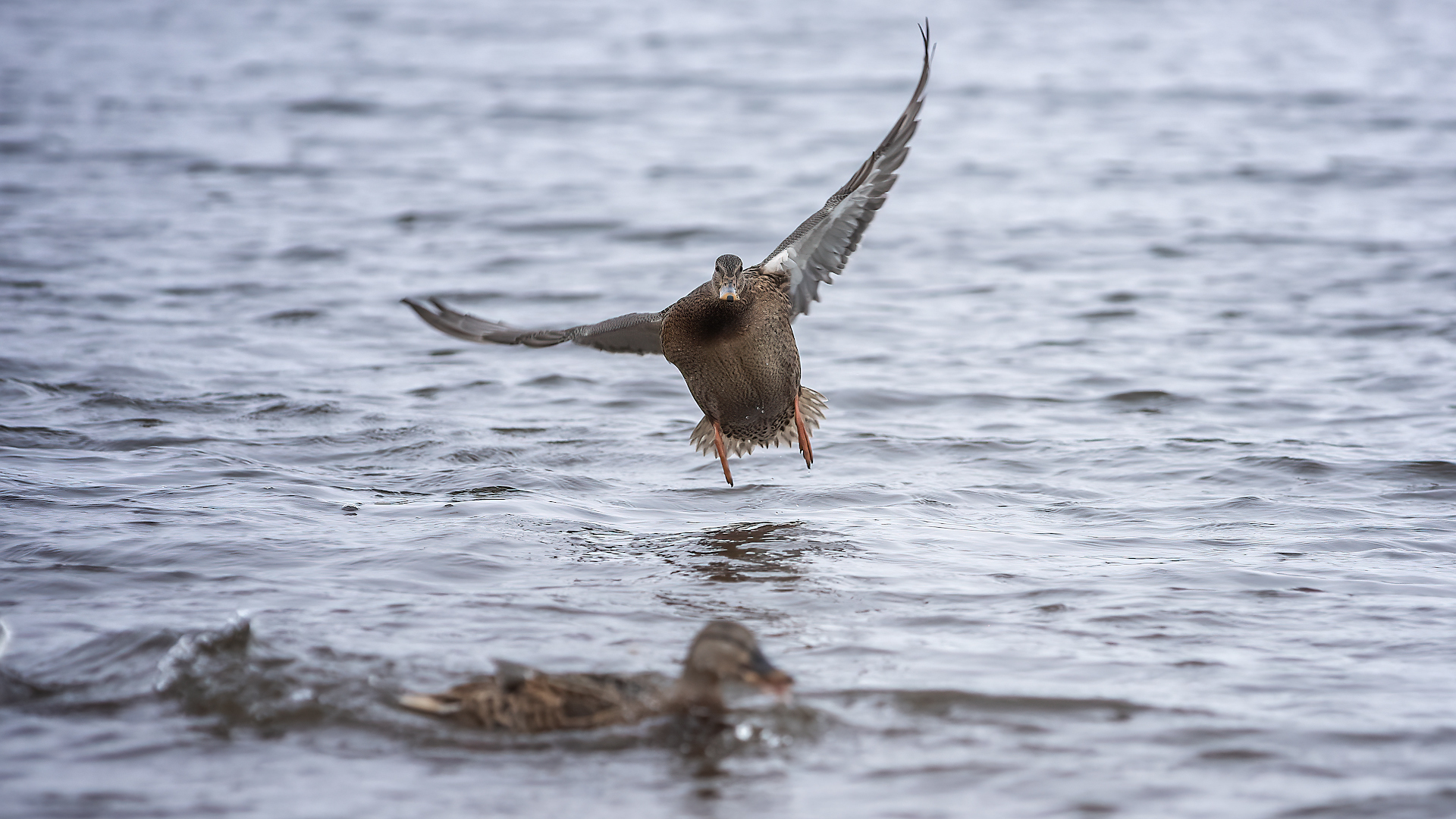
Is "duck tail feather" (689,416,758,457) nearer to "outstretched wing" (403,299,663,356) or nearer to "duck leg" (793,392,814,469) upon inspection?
"duck leg" (793,392,814,469)

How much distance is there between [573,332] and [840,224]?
1.49m

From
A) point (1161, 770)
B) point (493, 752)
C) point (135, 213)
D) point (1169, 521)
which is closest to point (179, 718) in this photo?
point (493, 752)

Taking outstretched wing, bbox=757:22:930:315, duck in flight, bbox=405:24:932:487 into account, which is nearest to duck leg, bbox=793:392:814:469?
duck in flight, bbox=405:24:932:487

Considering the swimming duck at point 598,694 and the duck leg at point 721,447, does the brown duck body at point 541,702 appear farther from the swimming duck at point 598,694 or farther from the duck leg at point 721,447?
the duck leg at point 721,447

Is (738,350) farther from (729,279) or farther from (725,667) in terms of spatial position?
(725,667)

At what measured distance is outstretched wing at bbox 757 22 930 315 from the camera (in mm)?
6922

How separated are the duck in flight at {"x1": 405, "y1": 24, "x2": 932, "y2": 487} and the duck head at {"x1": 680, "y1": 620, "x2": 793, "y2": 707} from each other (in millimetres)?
2609

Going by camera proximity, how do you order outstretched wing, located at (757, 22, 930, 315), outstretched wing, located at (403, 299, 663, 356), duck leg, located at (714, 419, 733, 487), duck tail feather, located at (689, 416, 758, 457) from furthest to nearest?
duck tail feather, located at (689, 416, 758, 457) → outstretched wing, located at (403, 299, 663, 356) → duck leg, located at (714, 419, 733, 487) → outstretched wing, located at (757, 22, 930, 315)

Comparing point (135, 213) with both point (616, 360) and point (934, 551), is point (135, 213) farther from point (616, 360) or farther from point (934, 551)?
point (934, 551)

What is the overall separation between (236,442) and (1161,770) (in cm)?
540

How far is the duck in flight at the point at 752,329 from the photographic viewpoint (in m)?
7.00

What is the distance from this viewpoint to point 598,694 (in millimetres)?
4348

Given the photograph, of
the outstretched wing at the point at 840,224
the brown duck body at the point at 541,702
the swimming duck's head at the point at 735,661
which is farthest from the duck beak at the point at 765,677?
the outstretched wing at the point at 840,224

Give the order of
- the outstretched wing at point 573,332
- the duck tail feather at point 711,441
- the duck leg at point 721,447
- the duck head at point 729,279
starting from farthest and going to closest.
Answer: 1. the duck tail feather at point 711,441
2. the outstretched wing at point 573,332
3. the duck leg at point 721,447
4. the duck head at point 729,279
